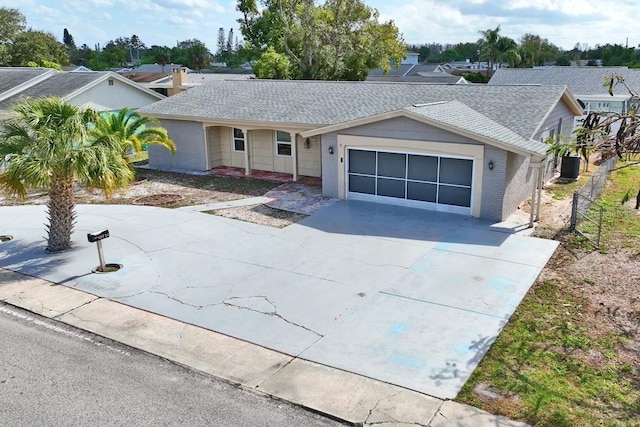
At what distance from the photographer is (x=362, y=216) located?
16625 mm

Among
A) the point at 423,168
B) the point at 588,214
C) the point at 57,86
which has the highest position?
the point at 57,86

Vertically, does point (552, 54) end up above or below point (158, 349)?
above

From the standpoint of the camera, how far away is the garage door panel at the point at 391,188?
693 inches

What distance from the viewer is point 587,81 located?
41.4 m

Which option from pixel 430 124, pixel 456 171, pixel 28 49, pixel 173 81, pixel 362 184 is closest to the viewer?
pixel 430 124

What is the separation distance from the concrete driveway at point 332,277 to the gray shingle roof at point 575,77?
29751 millimetres

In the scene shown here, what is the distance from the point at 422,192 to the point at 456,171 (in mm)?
1352

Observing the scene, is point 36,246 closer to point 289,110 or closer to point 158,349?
point 158,349

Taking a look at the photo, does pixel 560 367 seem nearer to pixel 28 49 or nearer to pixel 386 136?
pixel 386 136

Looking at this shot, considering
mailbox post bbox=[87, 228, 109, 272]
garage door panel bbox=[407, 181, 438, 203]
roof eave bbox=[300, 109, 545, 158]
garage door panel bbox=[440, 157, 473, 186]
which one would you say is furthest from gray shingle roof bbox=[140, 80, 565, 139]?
mailbox post bbox=[87, 228, 109, 272]

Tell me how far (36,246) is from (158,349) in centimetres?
724

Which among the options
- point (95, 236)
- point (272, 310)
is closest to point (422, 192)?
point (272, 310)

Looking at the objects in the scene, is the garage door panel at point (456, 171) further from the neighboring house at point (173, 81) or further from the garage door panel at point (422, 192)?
the neighboring house at point (173, 81)

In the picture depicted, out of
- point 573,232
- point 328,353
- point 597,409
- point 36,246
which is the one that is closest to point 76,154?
point 36,246
